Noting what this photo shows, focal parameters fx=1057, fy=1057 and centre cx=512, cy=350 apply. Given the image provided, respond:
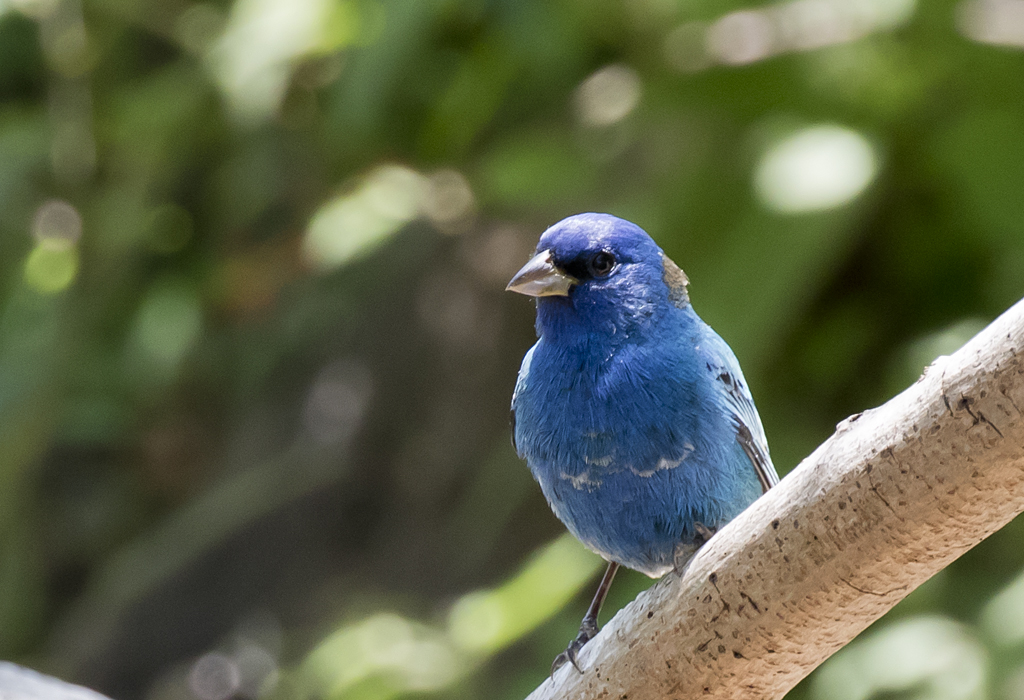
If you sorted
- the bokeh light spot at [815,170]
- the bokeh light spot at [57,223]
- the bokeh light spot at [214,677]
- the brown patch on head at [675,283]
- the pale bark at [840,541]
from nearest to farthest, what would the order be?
the pale bark at [840,541]
the brown patch on head at [675,283]
the bokeh light spot at [815,170]
the bokeh light spot at [214,677]
the bokeh light spot at [57,223]

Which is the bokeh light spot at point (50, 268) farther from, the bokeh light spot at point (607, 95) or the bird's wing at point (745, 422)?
the bird's wing at point (745, 422)

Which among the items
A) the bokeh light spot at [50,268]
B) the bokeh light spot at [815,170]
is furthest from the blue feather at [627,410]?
the bokeh light spot at [50,268]

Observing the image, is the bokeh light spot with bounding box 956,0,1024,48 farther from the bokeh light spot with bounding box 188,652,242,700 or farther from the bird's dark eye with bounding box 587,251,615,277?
the bokeh light spot with bounding box 188,652,242,700

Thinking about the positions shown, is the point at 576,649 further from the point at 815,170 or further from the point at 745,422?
the point at 815,170

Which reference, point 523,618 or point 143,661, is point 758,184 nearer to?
point 523,618

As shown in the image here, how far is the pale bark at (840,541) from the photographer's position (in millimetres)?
1300

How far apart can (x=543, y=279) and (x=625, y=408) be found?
0.88ft

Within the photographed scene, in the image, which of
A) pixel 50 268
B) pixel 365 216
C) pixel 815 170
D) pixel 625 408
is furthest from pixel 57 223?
pixel 625 408

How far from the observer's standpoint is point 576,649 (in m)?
1.85

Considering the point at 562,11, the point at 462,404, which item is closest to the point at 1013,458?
the point at 562,11

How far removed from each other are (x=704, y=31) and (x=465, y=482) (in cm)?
185

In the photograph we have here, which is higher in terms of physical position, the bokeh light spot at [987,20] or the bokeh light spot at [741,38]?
the bokeh light spot at [741,38]

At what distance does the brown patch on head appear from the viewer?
6.58 ft

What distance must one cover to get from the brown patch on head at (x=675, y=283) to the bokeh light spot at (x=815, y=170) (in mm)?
1340
